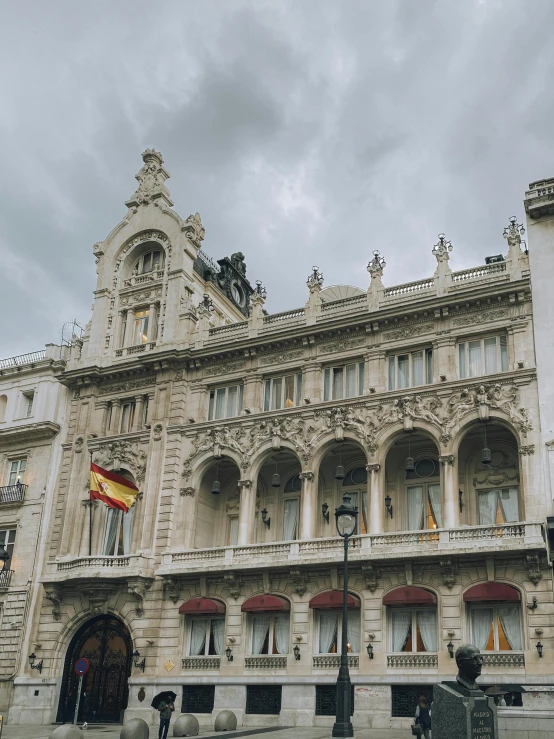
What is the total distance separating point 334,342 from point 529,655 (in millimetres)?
16953

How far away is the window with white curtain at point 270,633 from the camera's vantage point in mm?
36375

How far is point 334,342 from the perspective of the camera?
132 feet

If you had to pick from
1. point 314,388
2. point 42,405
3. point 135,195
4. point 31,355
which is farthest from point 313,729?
point 135,195

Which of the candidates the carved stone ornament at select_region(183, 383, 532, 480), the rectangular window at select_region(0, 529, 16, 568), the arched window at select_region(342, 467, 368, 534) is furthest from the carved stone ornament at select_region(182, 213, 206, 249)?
the rectangular window at select_region(0, 529, 16, 568)

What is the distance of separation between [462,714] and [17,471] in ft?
126

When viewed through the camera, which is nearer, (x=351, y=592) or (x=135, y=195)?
(x=351, y=592)

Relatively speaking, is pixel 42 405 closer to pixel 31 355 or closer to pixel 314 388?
→ pixel 31 355

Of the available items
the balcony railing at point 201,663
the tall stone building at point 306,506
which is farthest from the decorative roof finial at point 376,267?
the balcony railing at point 201,663

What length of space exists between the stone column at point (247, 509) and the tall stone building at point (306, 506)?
12 centimetres

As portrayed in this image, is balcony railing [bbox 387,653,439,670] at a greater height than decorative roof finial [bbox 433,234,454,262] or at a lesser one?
lesser

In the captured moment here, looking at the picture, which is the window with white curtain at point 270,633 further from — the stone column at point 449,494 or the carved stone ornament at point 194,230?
the carved stone ornament at point 194,230

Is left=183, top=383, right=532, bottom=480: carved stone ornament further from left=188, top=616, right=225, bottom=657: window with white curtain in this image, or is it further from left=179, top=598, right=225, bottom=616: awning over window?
left=188, top=616, right=225, bottom=657: window with white curtain

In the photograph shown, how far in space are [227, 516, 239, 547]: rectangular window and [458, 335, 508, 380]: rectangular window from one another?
14239 mm

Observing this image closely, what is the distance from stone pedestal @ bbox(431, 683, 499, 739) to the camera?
1341 cm
